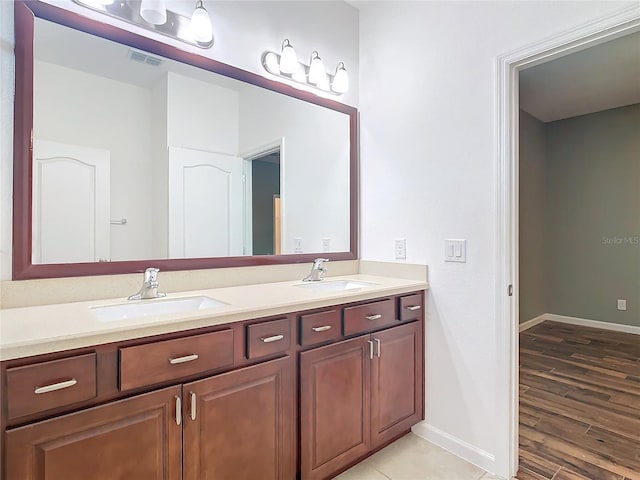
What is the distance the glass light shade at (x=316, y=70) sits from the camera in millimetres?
2148

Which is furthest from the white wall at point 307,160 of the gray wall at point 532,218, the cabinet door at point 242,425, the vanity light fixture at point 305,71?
the gray wall at point 532,218

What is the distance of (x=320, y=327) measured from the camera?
151cm

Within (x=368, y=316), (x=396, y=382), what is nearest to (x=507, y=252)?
(x=368, y=316)

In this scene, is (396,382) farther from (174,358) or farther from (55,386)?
(55,386)

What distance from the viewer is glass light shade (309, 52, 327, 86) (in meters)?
2.15

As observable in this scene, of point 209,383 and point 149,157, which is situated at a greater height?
point 149,157

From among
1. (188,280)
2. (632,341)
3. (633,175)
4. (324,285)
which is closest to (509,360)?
(324,285)

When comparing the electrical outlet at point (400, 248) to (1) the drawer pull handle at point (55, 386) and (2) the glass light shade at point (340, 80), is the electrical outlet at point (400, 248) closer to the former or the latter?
(2) the glass light shade at point (340, 80)

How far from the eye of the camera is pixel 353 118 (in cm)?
240

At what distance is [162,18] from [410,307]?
184cm

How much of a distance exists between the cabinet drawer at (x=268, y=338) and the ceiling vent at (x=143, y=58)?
4.22 feet

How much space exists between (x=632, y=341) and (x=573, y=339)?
55cm

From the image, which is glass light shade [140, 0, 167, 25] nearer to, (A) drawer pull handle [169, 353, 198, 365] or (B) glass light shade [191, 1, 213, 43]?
(B) glass light shade [191, 1, 213, 43]

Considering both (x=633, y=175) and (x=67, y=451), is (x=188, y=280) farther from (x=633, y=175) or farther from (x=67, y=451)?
(x=633, y=175)
